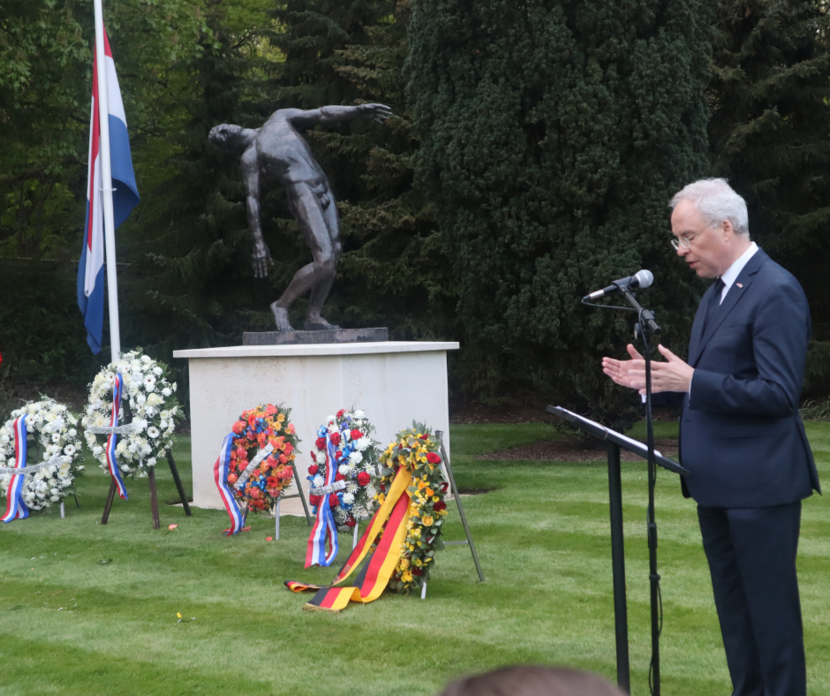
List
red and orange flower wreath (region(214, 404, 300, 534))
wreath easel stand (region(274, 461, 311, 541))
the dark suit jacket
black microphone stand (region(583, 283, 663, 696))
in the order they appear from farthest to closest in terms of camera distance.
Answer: wreath easel stand (region(274, 461, 311, 541)) → red and orange flower wreath (region(214, 404, 300, 534)) → black microphone stand (region(583, 283, 663, 696)) → the dark suit jacket

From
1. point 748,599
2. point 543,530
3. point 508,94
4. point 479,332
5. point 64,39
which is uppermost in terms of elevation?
point 64,39

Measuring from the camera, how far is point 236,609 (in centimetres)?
523

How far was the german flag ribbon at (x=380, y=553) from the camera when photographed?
5.34 meters

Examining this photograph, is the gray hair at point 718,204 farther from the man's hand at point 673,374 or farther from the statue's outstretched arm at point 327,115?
the statue's outstretched arm at point 327,115

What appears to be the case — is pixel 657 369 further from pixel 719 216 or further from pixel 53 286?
pixel 53 286

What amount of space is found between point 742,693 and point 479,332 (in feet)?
27.8

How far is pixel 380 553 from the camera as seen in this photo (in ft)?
18.0

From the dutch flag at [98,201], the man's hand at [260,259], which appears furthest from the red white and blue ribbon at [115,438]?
the dutch flag at [98,201]

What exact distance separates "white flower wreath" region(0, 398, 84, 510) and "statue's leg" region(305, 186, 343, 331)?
8.27 ft

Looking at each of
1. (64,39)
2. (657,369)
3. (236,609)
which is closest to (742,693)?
(657,369)

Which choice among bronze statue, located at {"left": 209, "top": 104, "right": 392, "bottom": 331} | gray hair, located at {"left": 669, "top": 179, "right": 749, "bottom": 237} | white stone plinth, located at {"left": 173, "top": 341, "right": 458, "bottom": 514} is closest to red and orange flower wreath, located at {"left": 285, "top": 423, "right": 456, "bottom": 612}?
white stone plinth, located at {"left": 173, "top": 341, "right": 458, "bottom": 514}

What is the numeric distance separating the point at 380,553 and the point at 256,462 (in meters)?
1.93

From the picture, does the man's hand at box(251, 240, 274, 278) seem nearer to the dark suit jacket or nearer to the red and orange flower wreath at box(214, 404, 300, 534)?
the red and orange flower wreath at box(214, 404, 300, 534)

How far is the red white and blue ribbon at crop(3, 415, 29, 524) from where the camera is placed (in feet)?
27.2
